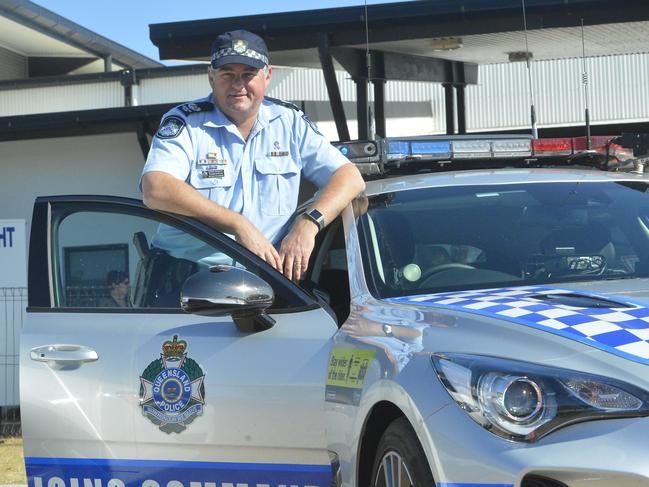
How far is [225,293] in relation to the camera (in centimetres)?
335

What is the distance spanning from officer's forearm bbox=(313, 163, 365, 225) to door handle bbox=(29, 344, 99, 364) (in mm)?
988

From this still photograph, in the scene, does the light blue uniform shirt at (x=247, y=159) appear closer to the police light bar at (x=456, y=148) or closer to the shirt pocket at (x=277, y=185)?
the shirt pocket at (x=277, y=185)

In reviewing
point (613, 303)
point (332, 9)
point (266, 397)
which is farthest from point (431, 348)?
point (332, 9)

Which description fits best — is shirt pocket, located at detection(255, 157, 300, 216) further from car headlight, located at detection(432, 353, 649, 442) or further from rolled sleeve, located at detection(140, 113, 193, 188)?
car headlight, located at detection(432, 353, 649, 442)

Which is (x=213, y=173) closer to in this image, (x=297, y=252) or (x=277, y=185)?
(x=277, y=185)

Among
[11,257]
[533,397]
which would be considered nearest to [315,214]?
[533,397]

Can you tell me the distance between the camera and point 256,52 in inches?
175

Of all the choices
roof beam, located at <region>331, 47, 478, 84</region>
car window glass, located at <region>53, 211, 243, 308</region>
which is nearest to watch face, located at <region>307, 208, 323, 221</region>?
car window glass, located at <region>53, 211, 243, 308</region>

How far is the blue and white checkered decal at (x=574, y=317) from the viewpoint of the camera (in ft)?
8.90

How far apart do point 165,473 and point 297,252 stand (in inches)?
35.9

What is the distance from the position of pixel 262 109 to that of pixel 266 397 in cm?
147

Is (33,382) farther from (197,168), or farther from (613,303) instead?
(613,303)

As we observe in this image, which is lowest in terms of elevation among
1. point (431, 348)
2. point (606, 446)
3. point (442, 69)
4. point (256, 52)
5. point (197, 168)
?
point (606, 446)

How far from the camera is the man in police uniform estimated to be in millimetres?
3982
